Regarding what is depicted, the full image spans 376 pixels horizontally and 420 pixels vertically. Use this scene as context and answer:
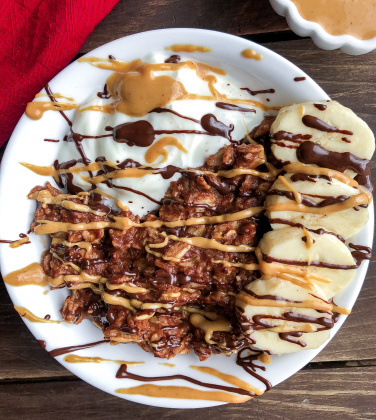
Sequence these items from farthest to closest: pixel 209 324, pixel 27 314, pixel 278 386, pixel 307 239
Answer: pixel 278 386, pixel 27 314, pixel 209 324, pixel 307 239

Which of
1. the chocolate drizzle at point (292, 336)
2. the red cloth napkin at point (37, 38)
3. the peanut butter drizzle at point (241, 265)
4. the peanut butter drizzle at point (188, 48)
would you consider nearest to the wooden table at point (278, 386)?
the red cloth napkin at point (37, 38)

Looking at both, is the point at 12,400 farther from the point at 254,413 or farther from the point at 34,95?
the point at 34,95

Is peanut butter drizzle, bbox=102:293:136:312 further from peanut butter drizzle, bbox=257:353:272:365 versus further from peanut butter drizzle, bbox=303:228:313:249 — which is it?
peanut butter drizzle, bbox=303:228:313:249

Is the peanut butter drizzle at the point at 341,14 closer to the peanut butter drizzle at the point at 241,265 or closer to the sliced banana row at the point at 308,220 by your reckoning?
the sliced banana row at the point at 308,220

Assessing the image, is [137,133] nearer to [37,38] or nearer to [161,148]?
[161,148]

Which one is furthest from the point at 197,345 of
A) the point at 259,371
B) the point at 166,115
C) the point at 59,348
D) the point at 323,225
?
the point at 166,115

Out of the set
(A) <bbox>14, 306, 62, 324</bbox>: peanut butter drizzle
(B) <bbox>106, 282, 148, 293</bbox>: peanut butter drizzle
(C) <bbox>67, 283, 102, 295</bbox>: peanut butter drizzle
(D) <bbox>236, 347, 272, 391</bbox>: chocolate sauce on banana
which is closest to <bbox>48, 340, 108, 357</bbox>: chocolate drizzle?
(A) <bbox>14, 306, 62, 324</bbox>: peanut butter drizzle

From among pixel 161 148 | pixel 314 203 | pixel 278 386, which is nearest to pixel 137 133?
pixel 161 148
